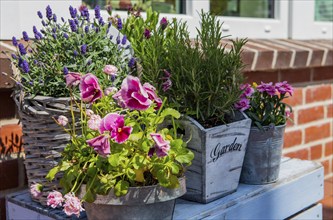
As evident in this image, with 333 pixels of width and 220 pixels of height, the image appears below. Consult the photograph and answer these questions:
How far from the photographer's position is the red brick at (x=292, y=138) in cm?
269

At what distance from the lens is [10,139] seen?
67.3 inches

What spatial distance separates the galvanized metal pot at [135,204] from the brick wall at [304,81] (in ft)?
4.14

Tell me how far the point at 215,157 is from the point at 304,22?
180 centimetres

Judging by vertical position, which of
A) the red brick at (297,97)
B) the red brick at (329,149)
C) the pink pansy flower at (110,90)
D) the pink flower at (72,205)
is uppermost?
the pink pansy flower at (110,90)

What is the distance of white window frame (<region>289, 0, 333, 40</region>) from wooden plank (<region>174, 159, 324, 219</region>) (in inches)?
47.1

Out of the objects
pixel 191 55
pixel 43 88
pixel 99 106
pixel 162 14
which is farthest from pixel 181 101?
pixel 162 14

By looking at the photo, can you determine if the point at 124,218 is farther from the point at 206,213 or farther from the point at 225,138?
the point at 225,138

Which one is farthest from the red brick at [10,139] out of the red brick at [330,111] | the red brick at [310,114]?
the red brick at [330,111]

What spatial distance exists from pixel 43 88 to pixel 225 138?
499mm

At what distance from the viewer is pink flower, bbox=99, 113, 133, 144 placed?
1.15 metres

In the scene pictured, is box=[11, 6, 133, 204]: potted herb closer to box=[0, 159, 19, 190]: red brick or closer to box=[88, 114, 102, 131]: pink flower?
box=[88, 114, 102, 131]: pink flower

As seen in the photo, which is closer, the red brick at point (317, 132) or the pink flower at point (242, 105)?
the pink flower at point (242, 105)

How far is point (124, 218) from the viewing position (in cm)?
121

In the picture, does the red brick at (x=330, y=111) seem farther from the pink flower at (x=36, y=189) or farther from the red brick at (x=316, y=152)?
the pink flower at (x=36, y=189)
